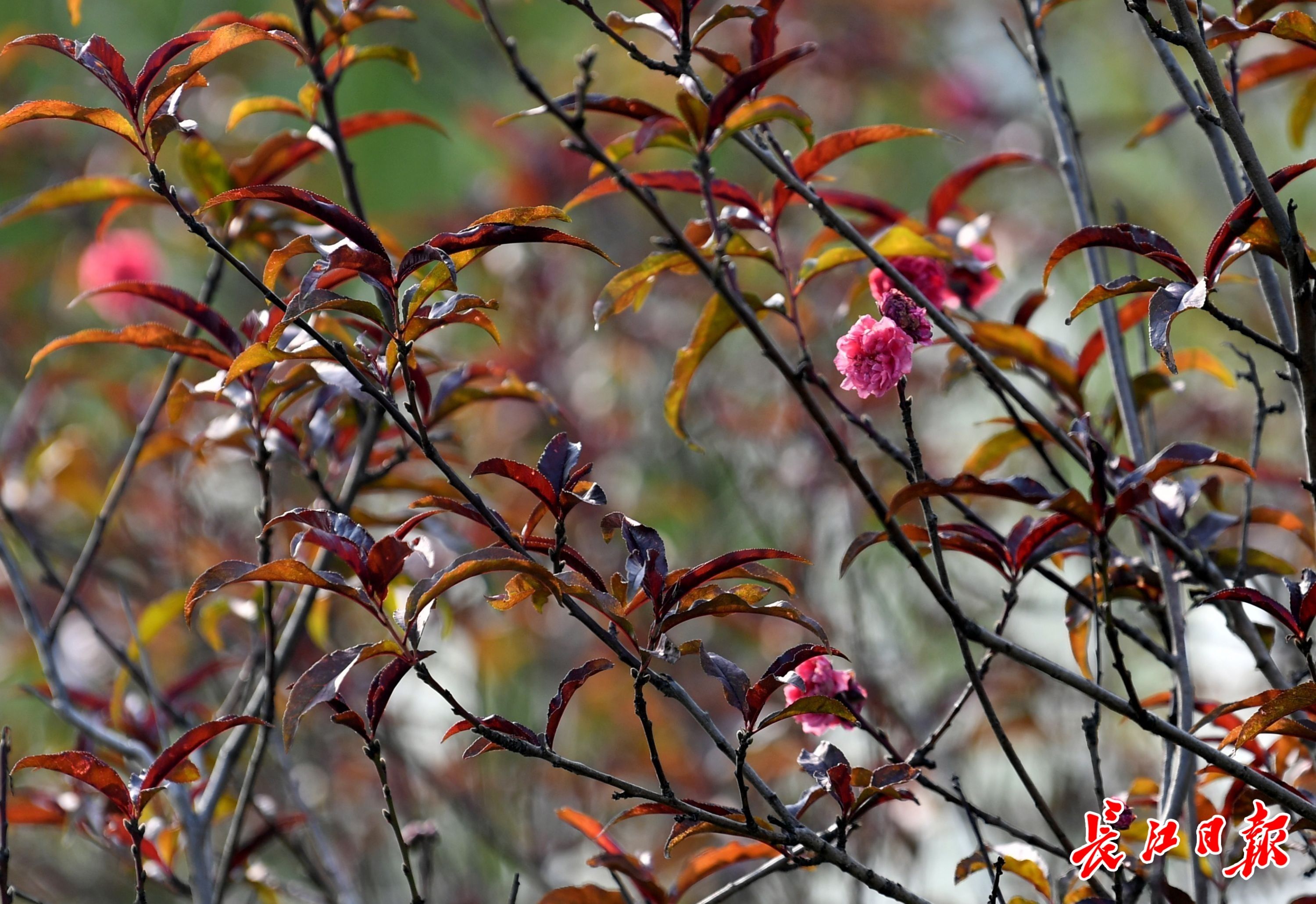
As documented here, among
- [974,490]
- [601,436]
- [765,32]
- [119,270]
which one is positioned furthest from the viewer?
[601,436]

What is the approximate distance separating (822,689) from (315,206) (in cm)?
70

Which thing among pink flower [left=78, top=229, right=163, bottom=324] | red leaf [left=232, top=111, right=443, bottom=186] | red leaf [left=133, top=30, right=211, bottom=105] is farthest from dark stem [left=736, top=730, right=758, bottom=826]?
pink flower [left=78, top=229, right=163, bottom=324]

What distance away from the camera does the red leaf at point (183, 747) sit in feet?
3.37

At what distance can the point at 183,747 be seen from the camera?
106 centimetres

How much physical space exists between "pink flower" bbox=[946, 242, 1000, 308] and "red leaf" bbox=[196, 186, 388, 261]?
0.83 metres

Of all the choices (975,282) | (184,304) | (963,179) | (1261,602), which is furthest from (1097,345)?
(184,304)

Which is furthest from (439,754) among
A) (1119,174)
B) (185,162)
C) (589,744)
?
(1119,174)

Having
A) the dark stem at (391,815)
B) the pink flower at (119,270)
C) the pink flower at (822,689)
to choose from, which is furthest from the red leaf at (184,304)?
the pink flower at (119,270)

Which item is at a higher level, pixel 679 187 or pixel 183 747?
pixel 679 187

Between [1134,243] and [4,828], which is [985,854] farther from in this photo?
[4,828]

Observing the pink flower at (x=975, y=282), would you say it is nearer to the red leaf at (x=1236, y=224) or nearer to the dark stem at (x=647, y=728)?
the red leaf at (x=1236, y=224)

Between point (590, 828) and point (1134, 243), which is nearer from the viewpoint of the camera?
point (1134, 243)

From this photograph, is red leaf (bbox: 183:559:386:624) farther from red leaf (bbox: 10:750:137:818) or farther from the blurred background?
the blurred background

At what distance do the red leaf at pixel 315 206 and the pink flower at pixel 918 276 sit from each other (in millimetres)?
587
